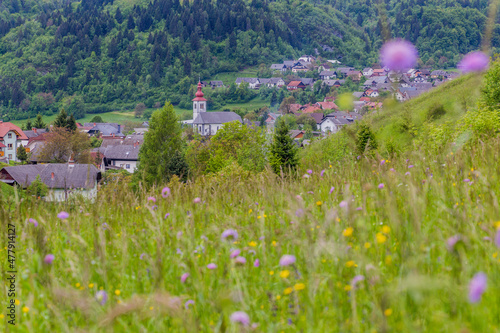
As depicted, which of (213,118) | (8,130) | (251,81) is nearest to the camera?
(8,130)

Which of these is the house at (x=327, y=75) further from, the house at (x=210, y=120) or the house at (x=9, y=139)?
the house at (x=9, y=139)

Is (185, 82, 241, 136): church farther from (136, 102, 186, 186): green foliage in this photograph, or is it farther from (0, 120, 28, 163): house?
(136, 102, 186, 186): green foliage

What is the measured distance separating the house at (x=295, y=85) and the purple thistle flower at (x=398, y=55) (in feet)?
518

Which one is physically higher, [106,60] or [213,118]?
[106,60]

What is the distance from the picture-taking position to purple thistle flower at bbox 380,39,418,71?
200 centimetres

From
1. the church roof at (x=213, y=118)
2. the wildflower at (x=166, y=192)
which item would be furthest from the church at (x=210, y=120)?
the wildflower at (x=166, y=192)

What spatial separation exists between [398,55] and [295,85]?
532 feet

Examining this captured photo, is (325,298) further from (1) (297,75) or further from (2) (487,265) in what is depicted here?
(1) (297,75)

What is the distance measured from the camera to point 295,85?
161 m

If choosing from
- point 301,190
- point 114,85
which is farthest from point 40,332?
point 114,85

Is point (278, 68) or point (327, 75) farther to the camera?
point (278, 68)

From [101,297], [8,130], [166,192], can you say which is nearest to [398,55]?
[101,297]

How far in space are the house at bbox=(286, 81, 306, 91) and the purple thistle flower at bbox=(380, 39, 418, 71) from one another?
518 ft

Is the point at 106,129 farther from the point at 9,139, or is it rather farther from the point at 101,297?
the point at 101,297
